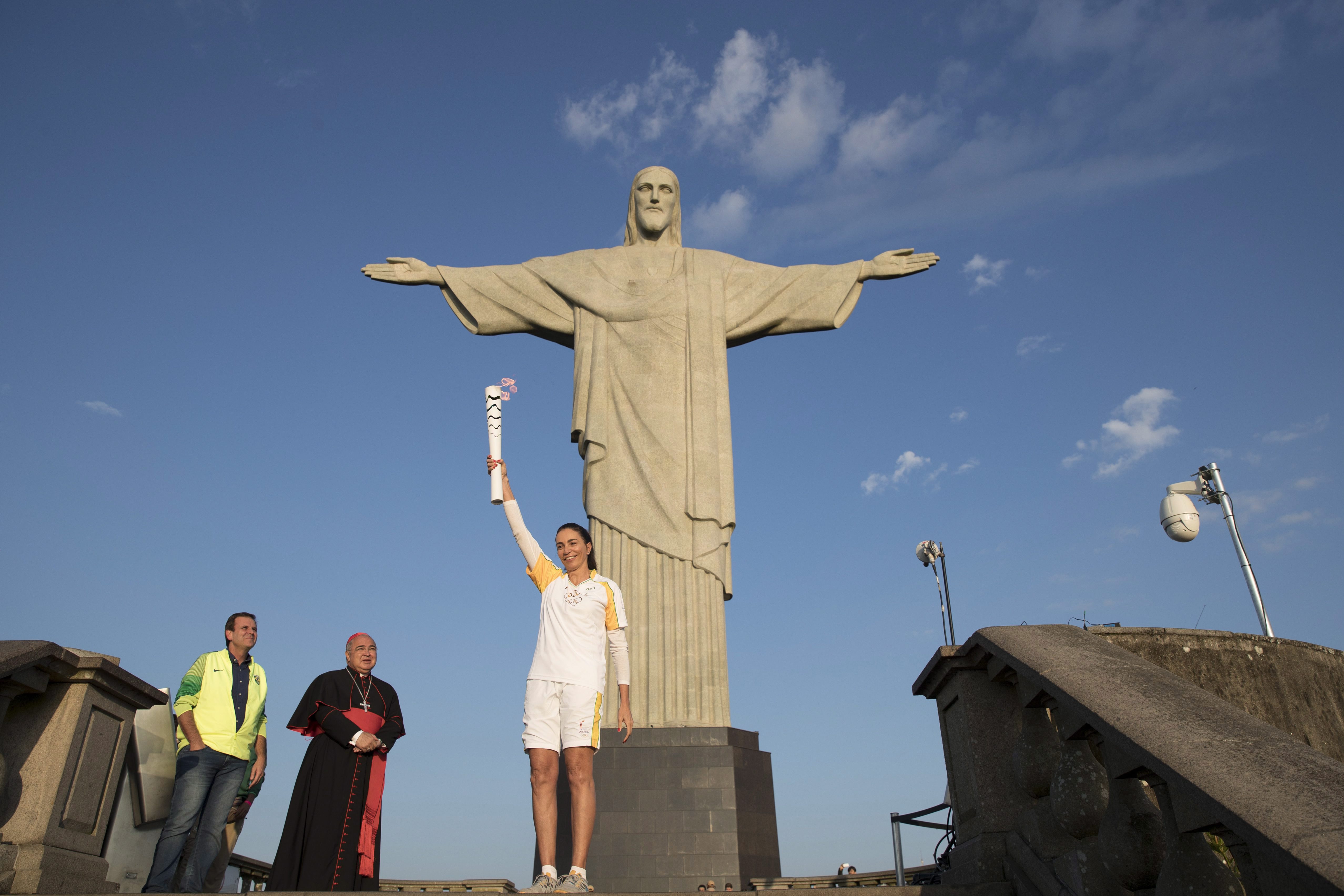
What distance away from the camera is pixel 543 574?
5.51 metres

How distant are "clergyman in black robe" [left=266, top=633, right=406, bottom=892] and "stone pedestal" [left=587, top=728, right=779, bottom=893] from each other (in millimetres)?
1844

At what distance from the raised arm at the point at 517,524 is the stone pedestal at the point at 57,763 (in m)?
2.30

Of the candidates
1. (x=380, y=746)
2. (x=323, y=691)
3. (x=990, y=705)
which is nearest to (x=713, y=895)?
(x=990, y=705)

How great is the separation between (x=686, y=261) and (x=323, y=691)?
5.65 m

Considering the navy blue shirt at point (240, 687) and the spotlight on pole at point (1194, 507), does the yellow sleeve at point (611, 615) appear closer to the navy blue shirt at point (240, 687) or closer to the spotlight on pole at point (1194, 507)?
the navy blue shirt at point (240, 687)

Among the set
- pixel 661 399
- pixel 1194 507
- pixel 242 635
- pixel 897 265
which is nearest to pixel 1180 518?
pixel 1194 507

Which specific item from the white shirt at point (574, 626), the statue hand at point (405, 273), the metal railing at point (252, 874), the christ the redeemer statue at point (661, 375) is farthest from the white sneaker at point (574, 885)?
the statue hand at point (405, 273)

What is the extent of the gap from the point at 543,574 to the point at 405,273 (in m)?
5.33

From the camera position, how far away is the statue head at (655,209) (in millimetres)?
9906

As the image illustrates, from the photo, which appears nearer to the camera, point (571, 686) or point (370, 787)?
point (571, 686)

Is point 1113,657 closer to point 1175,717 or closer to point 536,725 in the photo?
point 1175,717

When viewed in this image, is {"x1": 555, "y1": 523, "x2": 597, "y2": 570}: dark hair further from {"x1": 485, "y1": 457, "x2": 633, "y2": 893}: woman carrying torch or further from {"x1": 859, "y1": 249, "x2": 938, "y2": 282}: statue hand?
{"x1": 859, "y1": 249, "x2": 938, "y2": 282}: statue hand

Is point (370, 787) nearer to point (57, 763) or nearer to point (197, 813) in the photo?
point (197, 813)

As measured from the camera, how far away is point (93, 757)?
5469 mm
